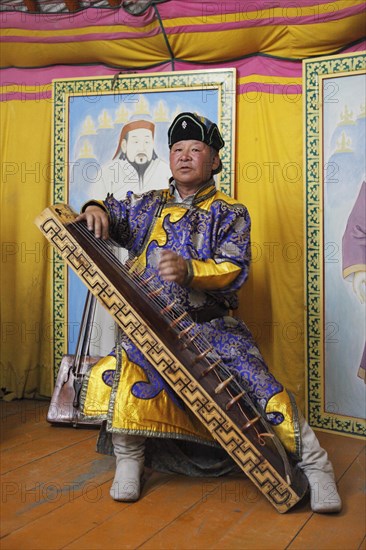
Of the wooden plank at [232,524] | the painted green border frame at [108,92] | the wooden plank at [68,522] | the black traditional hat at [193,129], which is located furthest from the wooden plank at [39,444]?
the black traditional hat at [193,129]

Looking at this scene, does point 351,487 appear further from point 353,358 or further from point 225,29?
point 225,29

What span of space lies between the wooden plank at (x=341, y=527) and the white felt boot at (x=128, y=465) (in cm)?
60

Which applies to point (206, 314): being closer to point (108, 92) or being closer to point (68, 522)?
point (68, 522)

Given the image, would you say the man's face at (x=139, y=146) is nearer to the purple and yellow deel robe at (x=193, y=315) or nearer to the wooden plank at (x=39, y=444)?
the purple and yellow deel robe at (x=193, y=315)

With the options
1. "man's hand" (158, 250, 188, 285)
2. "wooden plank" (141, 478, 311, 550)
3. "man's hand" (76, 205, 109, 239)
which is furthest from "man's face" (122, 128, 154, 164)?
"wooden plank" (141, 478, 311, 550)

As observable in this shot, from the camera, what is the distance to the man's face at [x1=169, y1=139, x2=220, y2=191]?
8.28 ft

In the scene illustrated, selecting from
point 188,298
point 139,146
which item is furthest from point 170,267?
point 139,146

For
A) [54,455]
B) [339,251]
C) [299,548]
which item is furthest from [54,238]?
[339,251]

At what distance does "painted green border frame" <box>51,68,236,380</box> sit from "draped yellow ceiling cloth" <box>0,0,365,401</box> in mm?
55

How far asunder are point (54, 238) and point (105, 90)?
1.51 metres

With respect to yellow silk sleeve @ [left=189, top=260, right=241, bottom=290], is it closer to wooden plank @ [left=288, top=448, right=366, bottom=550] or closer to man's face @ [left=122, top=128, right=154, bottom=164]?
wooden plank @ [left=288, top=448, right=366, bottom=550]

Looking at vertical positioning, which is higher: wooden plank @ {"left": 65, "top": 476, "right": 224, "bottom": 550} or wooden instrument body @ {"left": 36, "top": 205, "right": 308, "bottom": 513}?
wooden instrument body @ {"left": 36, "top": 205, "right": 308, "bottom": 513}

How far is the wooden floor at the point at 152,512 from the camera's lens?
1896 mm

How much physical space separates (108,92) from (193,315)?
1582 millimetres
